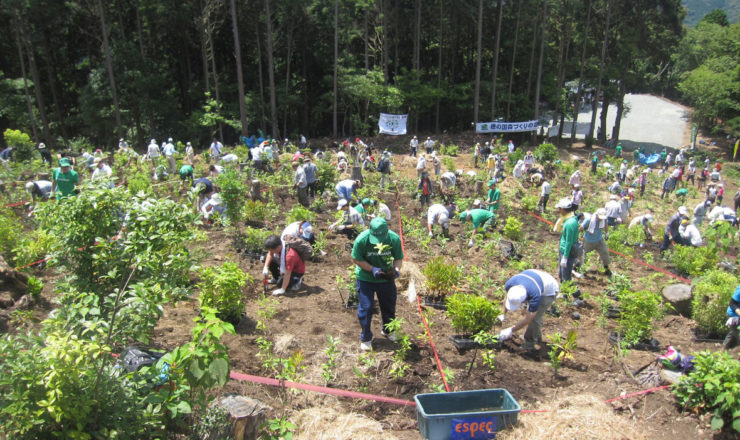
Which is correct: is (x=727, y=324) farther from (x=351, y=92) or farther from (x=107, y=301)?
(x=351, y=92)

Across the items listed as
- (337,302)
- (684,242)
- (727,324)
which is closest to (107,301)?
(337,302)

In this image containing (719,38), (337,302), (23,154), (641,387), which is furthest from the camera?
(719,38)

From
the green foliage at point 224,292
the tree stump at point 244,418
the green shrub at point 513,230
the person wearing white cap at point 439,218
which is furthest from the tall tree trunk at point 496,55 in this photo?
the tree stump at point 244,418

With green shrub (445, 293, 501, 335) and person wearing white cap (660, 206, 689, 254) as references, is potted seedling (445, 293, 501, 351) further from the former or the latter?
person wearing white cap (660, 206, 689, 254)

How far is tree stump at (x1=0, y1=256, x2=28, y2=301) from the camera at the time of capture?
6.78 m

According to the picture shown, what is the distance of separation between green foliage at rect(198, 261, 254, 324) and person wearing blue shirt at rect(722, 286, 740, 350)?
622cm

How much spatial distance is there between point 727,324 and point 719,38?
4239 cm

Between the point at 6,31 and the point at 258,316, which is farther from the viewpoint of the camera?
the point at 6,31

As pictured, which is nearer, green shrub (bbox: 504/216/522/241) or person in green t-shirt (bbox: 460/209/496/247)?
person in green t-shirt (bbox: 460/209/496/247)

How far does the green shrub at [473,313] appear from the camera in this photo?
18.5 feet

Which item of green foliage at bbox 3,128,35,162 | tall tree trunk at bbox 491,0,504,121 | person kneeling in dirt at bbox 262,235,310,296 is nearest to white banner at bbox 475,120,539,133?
tall tree trunk at bbox 491,0,504,121

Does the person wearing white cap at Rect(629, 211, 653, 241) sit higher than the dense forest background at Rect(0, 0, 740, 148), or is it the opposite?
the dense forest background at Rect(0, 0, 740, 148)

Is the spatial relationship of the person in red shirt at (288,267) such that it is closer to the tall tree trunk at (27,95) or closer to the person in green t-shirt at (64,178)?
the person in green t-shirt at (64,178)

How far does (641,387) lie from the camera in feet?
16.9
